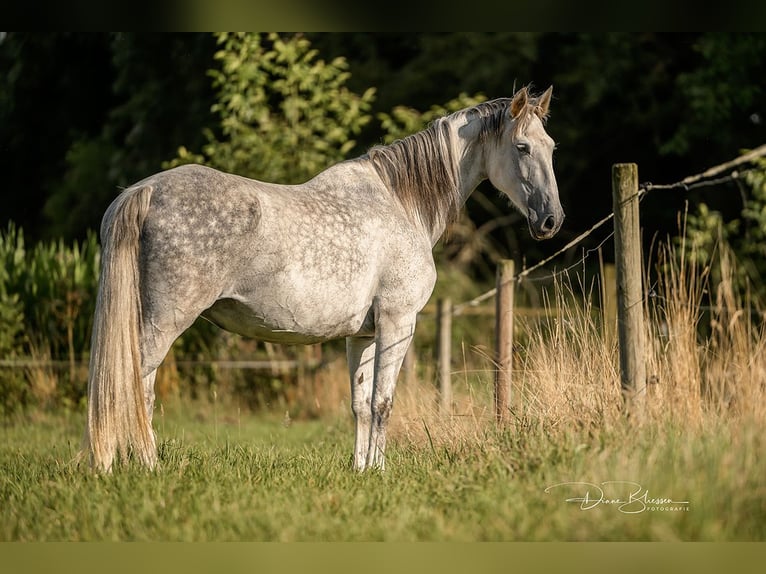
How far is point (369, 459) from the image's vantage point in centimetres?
538

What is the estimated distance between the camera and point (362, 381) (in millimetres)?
5746

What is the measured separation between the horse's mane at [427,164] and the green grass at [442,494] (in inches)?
60.3

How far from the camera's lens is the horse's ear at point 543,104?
17.9ft

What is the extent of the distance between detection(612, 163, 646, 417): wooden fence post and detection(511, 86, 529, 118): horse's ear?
74 cm

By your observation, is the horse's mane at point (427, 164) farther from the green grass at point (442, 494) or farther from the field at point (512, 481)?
the green grass at point (442, 494)

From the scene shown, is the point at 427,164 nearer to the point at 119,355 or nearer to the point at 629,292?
the point at 629,292

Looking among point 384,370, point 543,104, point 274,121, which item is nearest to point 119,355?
point 384,370

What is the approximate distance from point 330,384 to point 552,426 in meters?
5.51

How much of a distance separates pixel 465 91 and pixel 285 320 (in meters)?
10.6

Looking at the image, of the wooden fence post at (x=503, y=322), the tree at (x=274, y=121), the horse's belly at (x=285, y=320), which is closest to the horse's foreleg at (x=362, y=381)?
the horse's belly at (x=285, y=320)

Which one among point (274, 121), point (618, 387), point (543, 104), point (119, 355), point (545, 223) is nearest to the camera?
point (119, 355)

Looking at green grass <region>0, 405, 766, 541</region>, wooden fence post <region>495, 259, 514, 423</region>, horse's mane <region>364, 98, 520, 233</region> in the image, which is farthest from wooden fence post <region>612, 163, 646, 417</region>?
wooden fence post <region>495, 259, 514, 423</region>
